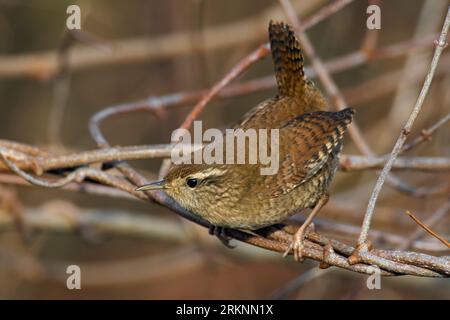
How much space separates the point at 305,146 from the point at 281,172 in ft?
0.65

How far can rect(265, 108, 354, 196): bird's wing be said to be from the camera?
2.99 metres

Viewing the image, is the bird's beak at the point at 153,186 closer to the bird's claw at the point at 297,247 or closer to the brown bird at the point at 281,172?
the brown bird at the point at 281,172

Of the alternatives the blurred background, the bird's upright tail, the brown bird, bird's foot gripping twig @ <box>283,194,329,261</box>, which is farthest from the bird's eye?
the blurred background

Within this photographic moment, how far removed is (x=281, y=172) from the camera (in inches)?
118

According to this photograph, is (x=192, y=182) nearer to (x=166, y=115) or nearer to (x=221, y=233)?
(x=221, y=233)

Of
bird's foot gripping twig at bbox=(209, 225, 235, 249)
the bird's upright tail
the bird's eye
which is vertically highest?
the bird's upright tail

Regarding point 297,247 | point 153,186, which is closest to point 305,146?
point 297,247

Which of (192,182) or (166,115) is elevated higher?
(166,115)

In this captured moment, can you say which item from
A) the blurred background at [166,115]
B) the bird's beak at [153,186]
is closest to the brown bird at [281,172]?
the bird's beak at [153,186]

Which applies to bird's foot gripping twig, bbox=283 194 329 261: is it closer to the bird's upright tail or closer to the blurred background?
the bird's upright tail

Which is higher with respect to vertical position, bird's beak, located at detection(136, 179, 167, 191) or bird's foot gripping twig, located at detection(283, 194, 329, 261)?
bird's beak, located at detection(136, 179, 167, 191)

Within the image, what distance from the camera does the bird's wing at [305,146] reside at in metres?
2.99

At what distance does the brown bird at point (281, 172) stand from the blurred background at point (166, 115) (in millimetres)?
1143

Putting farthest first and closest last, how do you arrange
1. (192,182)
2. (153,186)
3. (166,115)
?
1. (166,115)
2. (192,182)
3. (153,186)
